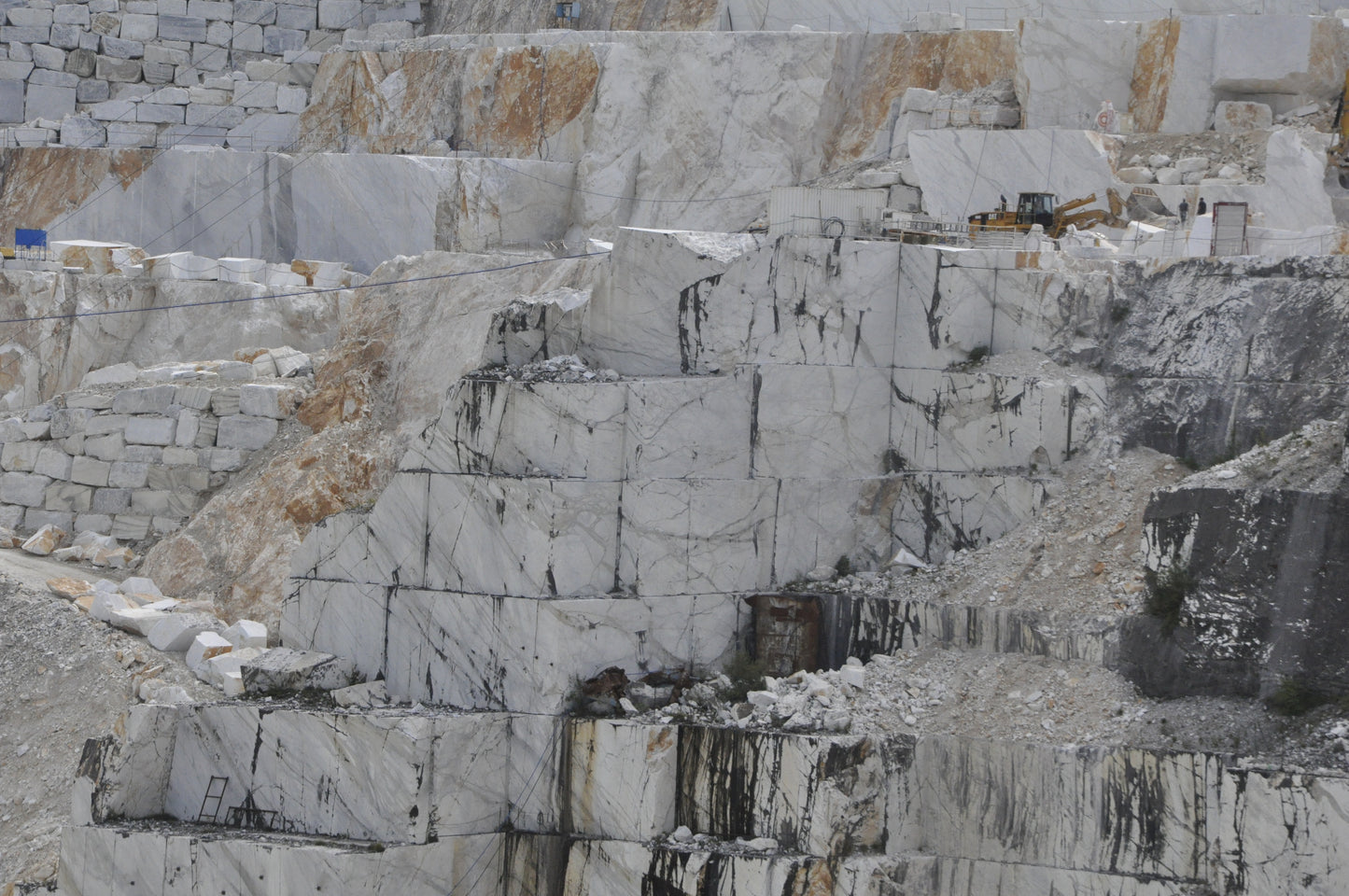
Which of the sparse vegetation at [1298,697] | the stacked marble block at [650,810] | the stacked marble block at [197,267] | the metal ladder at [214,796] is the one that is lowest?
the metal ladder at [214,796]

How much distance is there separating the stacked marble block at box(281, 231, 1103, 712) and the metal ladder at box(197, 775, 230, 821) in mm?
1962

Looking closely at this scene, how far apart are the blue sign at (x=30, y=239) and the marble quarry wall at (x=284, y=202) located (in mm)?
879

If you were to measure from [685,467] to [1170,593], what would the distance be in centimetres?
550

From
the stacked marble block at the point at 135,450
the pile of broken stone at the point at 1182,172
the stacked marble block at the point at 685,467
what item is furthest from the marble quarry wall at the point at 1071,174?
the stacked marble block at the point at 135,450

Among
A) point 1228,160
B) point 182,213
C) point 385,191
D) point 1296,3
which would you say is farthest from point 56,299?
point 1296,3

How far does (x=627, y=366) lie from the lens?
70.2 ft

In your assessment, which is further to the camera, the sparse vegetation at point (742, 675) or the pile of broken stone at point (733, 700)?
the sparse vegetation at point (742, 675)

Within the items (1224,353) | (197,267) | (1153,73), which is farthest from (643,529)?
(197,267)

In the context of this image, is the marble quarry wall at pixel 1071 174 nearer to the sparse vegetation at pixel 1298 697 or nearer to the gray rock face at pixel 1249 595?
the gray rock face at pixel 1249 595

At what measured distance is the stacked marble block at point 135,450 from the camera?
27328 mm

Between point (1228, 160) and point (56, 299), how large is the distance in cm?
1846

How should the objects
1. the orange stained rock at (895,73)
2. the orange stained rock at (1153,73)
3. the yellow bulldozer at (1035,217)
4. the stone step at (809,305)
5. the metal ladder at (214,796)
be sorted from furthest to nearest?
the orange stained rock at (895,73) → the orange stained rock at (1153,73) → the yellow bulldozer at (1035,217) → the stone step at (809,305) → the metal ladder at (214,796)

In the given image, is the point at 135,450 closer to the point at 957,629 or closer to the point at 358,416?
the point at 358,416

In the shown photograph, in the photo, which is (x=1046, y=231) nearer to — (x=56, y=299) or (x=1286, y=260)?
(x=1286, y=260)
